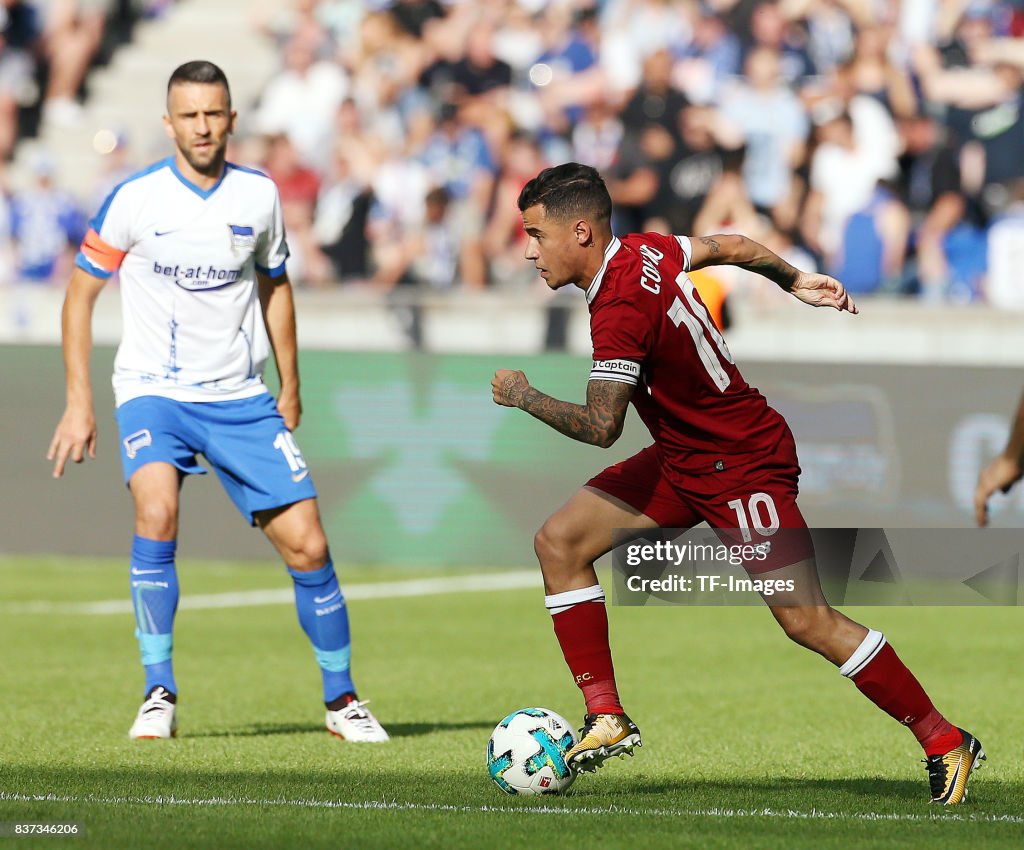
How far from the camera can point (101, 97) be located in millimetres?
22047

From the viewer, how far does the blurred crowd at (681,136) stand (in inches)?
594

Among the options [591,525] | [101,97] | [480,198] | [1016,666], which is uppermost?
[101,97]

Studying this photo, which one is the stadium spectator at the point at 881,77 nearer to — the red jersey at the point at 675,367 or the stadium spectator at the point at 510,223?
the stadium spectator at the point at 510,223

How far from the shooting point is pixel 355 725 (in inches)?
294

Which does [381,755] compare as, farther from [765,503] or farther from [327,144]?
[327,144]

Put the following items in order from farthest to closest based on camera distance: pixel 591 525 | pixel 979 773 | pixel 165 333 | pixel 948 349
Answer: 1. pixel 948 349
2. pixel 165 333
3. pixel 979 773
4. pixel 591 525

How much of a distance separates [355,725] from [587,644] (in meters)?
1.58

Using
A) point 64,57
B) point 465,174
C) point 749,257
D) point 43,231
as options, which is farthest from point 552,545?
point 64,57

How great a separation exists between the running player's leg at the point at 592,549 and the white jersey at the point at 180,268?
193cm

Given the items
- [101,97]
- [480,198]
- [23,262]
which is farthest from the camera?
[101,97]

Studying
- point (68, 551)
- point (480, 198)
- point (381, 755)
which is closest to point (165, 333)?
point (381, 755)

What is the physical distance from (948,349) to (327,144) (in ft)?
23.0

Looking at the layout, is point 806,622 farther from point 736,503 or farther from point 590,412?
point 590,412

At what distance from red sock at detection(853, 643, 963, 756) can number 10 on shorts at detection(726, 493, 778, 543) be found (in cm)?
53
